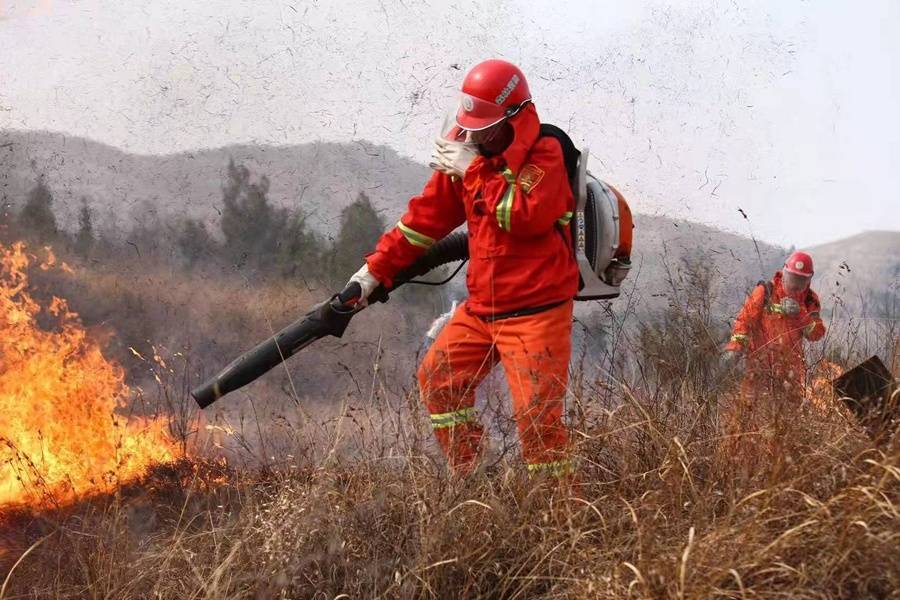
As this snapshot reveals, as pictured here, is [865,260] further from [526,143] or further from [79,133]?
[79,133]

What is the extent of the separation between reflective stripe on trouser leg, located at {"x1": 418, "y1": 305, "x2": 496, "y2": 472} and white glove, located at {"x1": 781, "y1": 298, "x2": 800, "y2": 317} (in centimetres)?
291

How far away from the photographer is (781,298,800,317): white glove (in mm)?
6086

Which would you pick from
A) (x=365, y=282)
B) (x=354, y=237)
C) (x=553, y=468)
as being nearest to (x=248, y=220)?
(x=354, y=237)

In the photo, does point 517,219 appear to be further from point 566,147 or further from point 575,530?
point 575,530

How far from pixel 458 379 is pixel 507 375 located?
0.20m

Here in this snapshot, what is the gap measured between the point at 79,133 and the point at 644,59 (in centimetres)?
384

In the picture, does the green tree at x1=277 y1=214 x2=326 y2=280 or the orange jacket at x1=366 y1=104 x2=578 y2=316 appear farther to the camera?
the green tree at x1=277 y1=214 x2=326 y2=280

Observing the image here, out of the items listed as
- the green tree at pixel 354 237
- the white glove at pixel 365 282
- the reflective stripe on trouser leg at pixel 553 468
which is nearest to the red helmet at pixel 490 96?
the white glove at pixel 365 282

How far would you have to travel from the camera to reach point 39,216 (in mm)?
6051

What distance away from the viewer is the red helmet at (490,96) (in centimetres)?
367

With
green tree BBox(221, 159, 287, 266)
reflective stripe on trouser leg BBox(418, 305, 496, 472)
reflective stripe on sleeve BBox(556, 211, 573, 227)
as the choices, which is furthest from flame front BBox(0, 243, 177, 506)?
reflective stripe on sleeve BBox(556, 211, 573, 227)

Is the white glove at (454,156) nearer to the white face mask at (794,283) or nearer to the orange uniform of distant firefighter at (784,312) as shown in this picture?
the orange uniform of distant firefighter at (784,312)

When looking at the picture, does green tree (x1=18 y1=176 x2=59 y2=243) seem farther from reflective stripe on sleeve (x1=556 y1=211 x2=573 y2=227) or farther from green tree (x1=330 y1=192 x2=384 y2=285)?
reflective stripe on sleeve (x1=556 y1=211 x2=573 y2=227)

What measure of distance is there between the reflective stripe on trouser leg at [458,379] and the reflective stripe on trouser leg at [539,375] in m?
0.11
